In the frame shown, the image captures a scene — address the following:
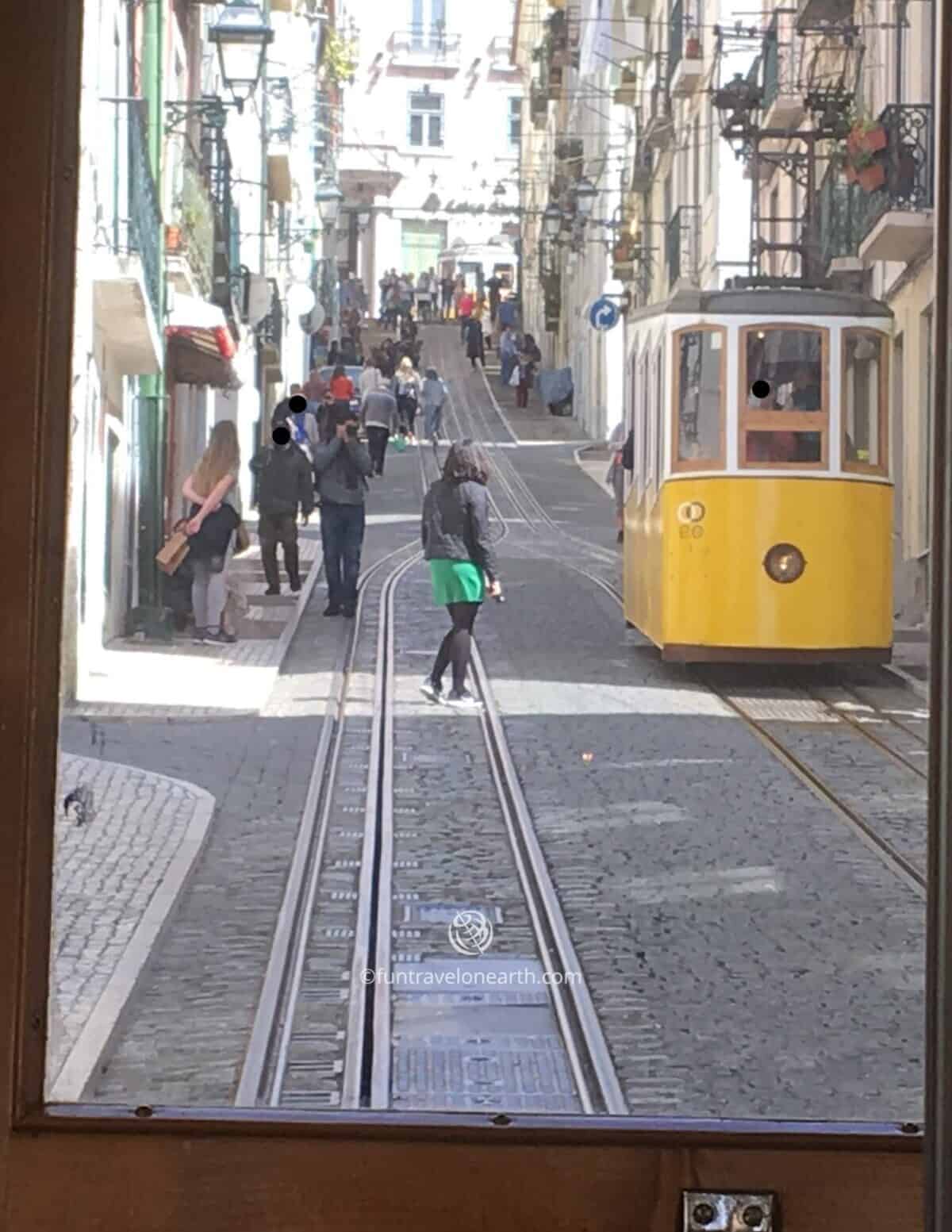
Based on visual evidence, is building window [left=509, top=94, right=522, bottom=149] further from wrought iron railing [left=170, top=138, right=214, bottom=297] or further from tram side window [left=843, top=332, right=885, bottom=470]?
tram side window [left=843, top=332, right=885, bottom=470]

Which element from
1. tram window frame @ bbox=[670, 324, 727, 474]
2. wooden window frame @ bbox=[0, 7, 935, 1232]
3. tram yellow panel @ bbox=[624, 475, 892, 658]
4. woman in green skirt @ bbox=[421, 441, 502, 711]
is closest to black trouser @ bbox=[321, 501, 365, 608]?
woman in green skirt @ bbox=[421, 441, 502, 711]

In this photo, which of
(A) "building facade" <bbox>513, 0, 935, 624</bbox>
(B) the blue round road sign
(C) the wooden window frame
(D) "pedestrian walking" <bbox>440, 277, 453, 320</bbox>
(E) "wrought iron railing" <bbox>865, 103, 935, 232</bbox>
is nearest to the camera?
(C) the wooden window frame

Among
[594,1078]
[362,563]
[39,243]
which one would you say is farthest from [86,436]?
[594,1078]

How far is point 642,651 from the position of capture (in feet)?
8.11

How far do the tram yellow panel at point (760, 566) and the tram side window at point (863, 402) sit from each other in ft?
0.14

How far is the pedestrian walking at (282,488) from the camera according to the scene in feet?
7.12

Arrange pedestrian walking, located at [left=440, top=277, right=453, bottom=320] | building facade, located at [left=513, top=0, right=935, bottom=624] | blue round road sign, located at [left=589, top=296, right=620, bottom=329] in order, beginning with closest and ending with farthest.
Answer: building facade, located at [left=513, top=0, right=935, bottom=624], pedestrian walking, located at [left=440, top=277, right=453, bottom=320], blue round road sign, located at [left=589, top=296, right=620, bottom=329]

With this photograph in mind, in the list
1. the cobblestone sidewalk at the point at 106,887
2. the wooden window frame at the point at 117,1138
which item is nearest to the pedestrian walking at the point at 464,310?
the cobblestone sidewalk at the point at 106,887

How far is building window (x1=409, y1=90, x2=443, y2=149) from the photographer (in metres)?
2.41

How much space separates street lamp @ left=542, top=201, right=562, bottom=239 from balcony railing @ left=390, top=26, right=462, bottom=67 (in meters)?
0.37

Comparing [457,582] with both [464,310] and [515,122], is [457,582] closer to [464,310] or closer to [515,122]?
Answer: [464,310]

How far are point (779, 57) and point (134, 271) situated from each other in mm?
832

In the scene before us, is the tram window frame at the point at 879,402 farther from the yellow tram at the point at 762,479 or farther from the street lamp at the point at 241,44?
the street lamp at the point at 241,44

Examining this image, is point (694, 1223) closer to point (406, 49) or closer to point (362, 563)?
point (362, 563)
